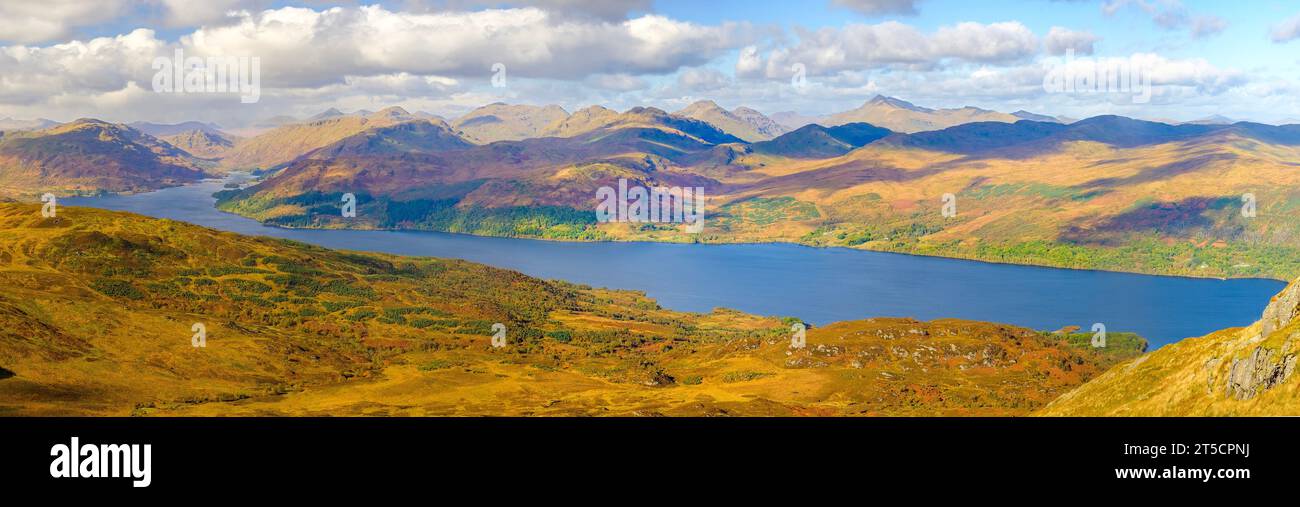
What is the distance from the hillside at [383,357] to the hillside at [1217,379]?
72.5 feet

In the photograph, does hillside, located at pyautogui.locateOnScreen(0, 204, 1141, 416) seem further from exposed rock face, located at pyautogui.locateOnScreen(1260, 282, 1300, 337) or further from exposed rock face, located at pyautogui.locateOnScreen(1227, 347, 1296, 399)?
exposed rock face, located at pyautogui.locateOnScreen(1227, 347, 1296, 399)

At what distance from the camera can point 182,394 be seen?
114 metres

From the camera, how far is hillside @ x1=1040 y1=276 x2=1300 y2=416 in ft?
197

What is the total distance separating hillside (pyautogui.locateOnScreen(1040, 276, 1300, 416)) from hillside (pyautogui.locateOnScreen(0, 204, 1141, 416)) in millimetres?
22090

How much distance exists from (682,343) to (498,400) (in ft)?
217

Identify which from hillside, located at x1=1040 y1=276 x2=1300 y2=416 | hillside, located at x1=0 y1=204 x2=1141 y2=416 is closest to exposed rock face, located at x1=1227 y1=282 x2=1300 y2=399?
hillside, located at x1=1040 y1=276 x2=1300 y2=416

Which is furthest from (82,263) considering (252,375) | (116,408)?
(116,408)

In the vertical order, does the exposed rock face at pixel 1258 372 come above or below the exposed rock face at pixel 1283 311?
below

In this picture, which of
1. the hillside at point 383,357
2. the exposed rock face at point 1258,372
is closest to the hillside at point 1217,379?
the exposed rock face at point 1258,372

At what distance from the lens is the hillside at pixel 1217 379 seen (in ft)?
197

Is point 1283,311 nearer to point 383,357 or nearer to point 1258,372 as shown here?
point 1258,372

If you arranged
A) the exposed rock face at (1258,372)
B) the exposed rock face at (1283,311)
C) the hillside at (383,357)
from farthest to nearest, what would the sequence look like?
the hillside at (383,357), the exposed rock face at (1283,311), the exposed rock face at (1258,372)

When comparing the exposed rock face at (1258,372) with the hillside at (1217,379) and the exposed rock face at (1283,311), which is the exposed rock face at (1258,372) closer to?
the hillside at (1217,379)

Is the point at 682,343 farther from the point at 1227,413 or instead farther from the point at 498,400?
the point at 1227,413
